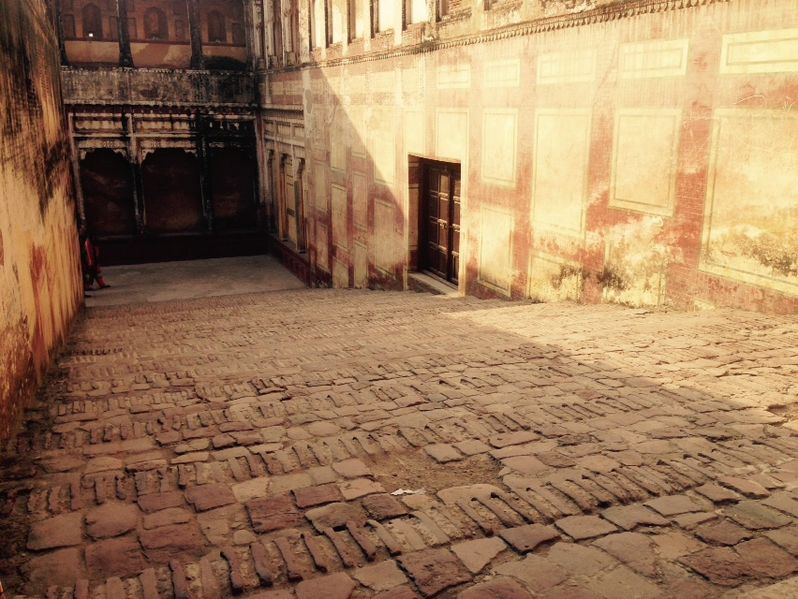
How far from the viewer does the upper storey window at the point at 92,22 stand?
51.0 ft

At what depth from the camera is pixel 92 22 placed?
15.6m

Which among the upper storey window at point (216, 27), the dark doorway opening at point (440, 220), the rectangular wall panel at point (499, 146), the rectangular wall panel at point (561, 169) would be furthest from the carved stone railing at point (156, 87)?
the rectangular wall panel at point (561, 169)

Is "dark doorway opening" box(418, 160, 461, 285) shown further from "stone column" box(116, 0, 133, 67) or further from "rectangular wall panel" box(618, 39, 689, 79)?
"stone column" box(116, 0, 133, 67)

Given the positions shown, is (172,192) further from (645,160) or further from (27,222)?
(645,160)

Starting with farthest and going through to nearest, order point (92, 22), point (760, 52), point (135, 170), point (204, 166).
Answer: point (204, 166) < point (135, 170) < point (92, 22) < point (760, 52)

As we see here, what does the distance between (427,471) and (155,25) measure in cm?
1605

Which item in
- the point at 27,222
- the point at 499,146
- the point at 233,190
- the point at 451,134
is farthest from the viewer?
the point at 233,190

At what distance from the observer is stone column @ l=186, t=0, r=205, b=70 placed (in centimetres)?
1630

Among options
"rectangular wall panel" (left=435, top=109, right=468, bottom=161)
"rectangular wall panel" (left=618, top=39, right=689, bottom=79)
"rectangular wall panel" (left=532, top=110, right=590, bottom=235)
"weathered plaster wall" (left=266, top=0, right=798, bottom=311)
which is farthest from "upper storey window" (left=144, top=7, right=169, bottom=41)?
"rectangular wall panel" (left=618, top=39, right=689, bottom=79)

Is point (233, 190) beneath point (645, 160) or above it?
beneath

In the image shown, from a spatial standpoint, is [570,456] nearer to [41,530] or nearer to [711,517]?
[711,517]

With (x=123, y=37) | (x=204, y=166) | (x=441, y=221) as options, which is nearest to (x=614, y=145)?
(x=441, y=221)

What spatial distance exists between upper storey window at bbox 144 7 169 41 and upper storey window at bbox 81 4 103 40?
0.98m

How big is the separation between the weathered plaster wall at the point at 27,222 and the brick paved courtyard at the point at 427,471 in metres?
0.33
